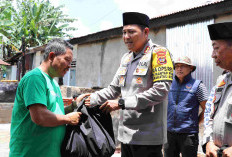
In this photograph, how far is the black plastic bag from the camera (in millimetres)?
1850

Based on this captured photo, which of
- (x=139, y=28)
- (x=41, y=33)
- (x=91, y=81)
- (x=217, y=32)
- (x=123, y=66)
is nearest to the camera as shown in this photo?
(x=217, y=32)

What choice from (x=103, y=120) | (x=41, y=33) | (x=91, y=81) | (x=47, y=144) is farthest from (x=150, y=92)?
(x=41, y=33)

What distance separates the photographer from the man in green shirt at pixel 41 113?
1743mm

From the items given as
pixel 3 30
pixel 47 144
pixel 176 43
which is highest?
pixel 3 30

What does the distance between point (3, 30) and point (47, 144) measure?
21.4 m

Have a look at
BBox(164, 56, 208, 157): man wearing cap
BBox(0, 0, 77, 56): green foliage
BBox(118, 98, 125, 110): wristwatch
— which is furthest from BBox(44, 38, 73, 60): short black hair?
BBox(0, 0, 77, 56): green foliage

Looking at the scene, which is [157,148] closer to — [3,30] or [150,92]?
[150,92]

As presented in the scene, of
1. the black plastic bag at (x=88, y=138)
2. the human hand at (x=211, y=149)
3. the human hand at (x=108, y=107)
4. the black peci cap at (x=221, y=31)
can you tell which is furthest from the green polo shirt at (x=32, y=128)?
the black peci cap at (x=221, y=31)

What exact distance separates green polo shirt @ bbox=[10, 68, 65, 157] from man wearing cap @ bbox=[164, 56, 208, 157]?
2.05 metres

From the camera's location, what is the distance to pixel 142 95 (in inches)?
82.9

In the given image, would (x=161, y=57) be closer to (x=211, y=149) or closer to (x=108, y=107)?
(x=108, y=107)

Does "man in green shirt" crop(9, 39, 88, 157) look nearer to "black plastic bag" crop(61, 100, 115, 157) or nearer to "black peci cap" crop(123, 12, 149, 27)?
"black plastic bag" crop(61, 100, 115, 157)

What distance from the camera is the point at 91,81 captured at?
11.0 meters

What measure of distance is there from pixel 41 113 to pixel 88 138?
1.37ft
